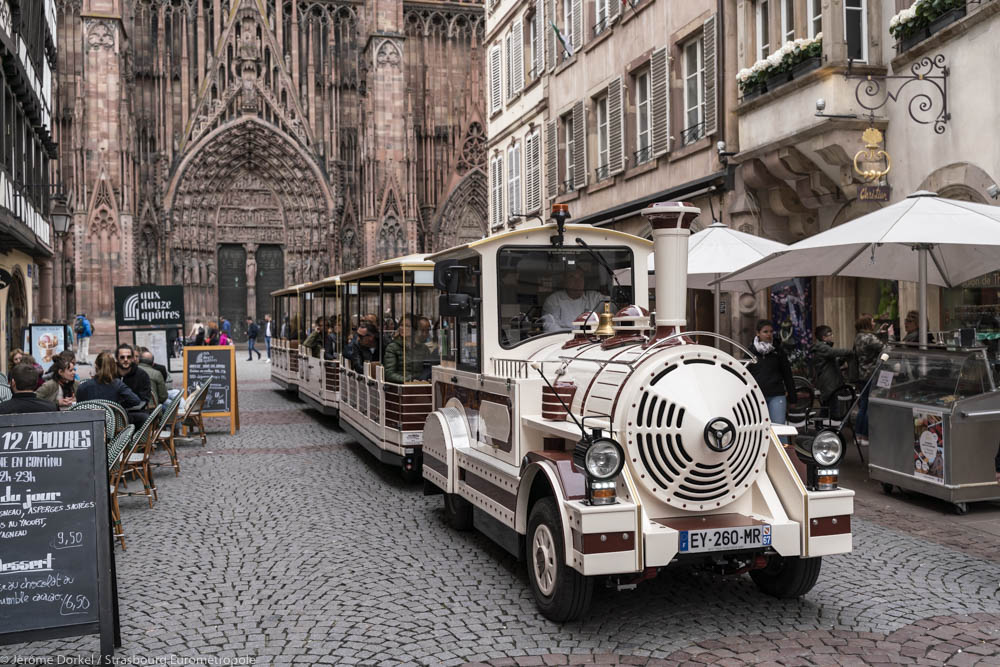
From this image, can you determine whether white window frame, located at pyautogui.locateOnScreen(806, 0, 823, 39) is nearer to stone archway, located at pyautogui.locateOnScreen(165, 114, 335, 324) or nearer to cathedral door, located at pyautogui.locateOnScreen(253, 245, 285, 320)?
stone archway, located at pyautogui.locateOnScreen(165, 114, 335, 324)

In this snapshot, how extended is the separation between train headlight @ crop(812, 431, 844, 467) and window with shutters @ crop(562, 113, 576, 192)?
56.6ft

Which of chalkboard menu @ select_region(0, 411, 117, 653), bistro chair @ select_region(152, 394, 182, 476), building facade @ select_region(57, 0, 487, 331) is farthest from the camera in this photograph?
building facade @ select_region(57, 0, 487, 331)

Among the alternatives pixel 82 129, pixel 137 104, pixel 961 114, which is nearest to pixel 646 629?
pixel 961 114

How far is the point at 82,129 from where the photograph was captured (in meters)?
38.2

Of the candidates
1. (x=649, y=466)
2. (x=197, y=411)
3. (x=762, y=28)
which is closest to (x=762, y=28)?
(x=762, y=28)

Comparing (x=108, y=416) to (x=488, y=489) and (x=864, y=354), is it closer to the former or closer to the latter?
(x=488, y=489)

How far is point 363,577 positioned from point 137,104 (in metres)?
40.0

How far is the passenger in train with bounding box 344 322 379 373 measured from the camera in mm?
11452

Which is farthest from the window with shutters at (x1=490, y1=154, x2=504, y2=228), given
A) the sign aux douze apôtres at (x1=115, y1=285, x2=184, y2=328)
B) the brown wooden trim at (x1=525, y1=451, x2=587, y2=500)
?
the brown wooden trim at (x1=525, y1=451, x2=587, y2=500)

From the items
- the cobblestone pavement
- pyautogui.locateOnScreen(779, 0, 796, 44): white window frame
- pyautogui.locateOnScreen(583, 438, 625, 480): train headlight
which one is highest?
pyautogui.locateOnScreen(779, 0, 796, 44): white window frame

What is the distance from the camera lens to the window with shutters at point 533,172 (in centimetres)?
2420

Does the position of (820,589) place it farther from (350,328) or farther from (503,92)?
(503,92)

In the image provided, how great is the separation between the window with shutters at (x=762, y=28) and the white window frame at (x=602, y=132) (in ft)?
19.5

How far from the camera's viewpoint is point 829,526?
17.1 ft
